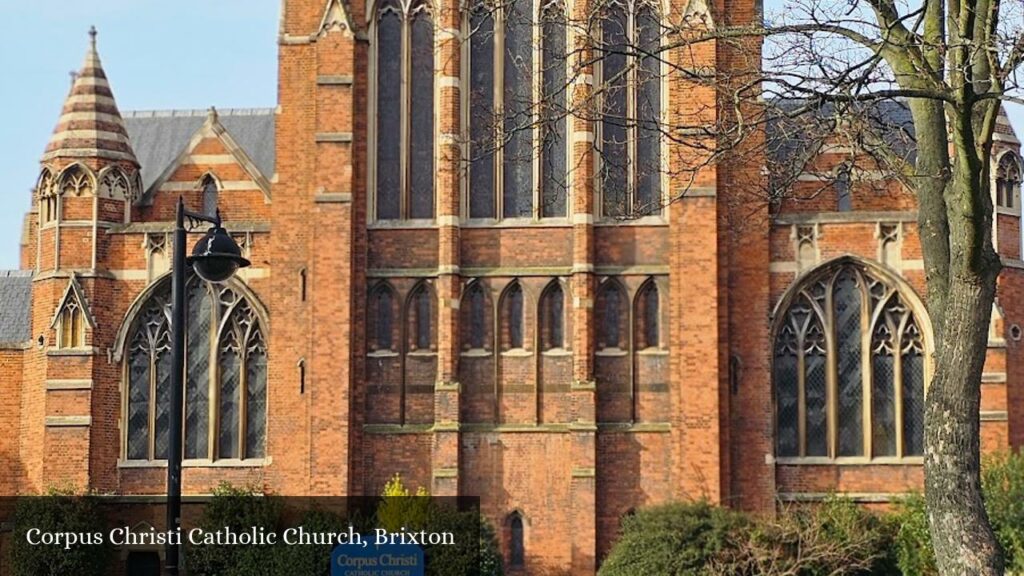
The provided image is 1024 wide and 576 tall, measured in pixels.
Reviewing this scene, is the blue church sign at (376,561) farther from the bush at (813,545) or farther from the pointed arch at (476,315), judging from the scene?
the pointed arch at (476,315)

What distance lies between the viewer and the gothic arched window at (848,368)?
35.8 meters

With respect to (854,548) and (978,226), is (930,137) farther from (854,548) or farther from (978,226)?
(854,548)

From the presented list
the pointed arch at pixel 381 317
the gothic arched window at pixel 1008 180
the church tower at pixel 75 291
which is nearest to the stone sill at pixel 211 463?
the church tower at pixel 75 291

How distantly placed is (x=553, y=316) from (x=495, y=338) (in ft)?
3.98

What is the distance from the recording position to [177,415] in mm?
16734

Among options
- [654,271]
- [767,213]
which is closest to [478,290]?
[654,271]

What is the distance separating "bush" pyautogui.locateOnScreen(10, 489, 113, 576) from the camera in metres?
35.9

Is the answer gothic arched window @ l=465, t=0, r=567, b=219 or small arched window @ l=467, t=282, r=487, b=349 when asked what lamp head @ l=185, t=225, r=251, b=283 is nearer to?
small arched window @ l=467, t=282, r=487, b=349

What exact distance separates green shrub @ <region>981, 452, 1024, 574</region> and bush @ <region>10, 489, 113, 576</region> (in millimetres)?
17016

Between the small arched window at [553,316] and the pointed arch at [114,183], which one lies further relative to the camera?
the pointed arch at [114,183]

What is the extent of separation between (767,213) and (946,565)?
65.9 feet

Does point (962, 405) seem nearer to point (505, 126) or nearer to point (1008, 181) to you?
point (505, 126)

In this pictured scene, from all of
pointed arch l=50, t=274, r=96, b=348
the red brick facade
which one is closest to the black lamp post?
the red brick facade

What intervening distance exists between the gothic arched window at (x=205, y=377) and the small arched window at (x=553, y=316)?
5.69 metres
